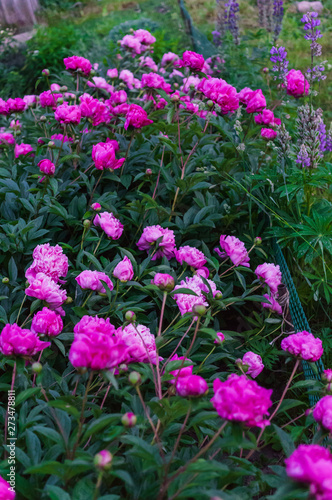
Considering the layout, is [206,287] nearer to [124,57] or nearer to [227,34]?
[124,57]

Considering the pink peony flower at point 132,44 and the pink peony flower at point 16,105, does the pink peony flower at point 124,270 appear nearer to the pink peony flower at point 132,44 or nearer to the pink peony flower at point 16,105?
the pink peony flower at point 16,105

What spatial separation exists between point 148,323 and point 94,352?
26.6 inches

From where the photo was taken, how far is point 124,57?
297 centimetres

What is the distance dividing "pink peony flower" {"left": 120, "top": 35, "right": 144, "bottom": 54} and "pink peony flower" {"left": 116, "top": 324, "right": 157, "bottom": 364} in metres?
2.09

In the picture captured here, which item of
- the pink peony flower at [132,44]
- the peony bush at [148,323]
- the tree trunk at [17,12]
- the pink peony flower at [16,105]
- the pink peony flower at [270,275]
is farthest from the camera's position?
the tree trunk at [17,12]

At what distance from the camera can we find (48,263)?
1.33 m

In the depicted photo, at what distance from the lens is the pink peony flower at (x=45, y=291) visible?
3.94 feet

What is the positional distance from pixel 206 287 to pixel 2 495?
2.62 ft

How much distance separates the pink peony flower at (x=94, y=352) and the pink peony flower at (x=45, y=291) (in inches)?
18.5

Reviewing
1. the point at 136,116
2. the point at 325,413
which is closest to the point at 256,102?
the point at 136,116

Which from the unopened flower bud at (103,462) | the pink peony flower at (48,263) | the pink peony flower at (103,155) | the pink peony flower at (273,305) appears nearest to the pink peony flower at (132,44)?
the pink peony flower at (103,155)

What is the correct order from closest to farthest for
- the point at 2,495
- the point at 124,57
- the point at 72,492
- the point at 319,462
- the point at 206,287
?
the point at 319,462, the point at 2,495, the point at 72,492, the point at 206,287, the point at 124,57

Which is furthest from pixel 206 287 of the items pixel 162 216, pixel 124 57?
pixel 124 57

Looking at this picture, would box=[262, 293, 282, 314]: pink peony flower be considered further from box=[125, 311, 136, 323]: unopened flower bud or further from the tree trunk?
the tree trunk
